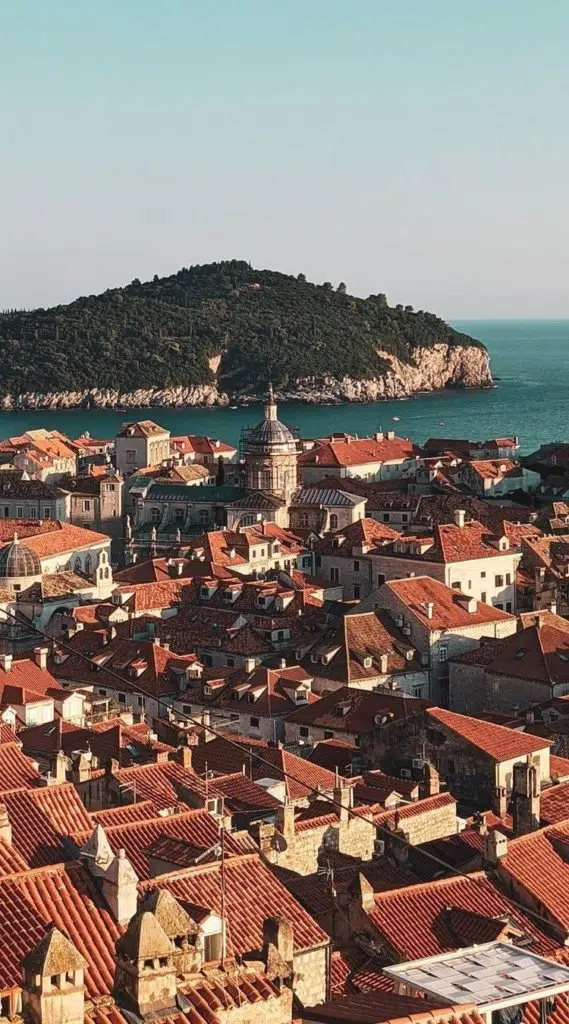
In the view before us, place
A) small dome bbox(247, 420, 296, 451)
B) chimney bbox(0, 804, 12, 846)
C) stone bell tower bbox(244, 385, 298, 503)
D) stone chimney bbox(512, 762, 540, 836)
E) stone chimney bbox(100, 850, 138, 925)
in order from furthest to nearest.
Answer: small dome bbox(247, 420, 296, 451)
stone bell tower bbox(244, 385, 298, 503)
stone chimney bbox(512, 762, 540, 836)
chimney bbox(0, 804, 12, 846)
stone chimney bbox(100, 850, 138, 925)

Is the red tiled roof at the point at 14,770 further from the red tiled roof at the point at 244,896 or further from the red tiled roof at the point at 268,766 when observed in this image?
the red tiled roof at the point at 268,766

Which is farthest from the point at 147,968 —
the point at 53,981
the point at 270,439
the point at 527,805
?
the point at 270,439

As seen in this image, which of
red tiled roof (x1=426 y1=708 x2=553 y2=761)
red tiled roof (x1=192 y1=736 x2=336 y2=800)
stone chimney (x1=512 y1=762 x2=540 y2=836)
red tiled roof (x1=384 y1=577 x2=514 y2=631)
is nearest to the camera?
stone chimney (x1=512 y1=762 x2=540 y2=836)

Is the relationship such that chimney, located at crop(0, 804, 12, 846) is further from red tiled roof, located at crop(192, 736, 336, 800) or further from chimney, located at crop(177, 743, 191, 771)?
red tiled roof, located at crop(192, 736, 336, 800)

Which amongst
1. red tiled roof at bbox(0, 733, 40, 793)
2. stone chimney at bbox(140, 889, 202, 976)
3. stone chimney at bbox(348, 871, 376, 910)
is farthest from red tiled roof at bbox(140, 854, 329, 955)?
red tiled roof at bbox(0, 733, 40, 793)

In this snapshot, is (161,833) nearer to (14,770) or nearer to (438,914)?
(14,770)

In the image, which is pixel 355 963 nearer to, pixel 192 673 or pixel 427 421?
pixel 192 673

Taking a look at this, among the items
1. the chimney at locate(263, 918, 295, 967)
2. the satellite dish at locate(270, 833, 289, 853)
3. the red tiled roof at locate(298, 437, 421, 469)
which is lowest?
the red tiled roof at locate(298, 437, 421, 469)
